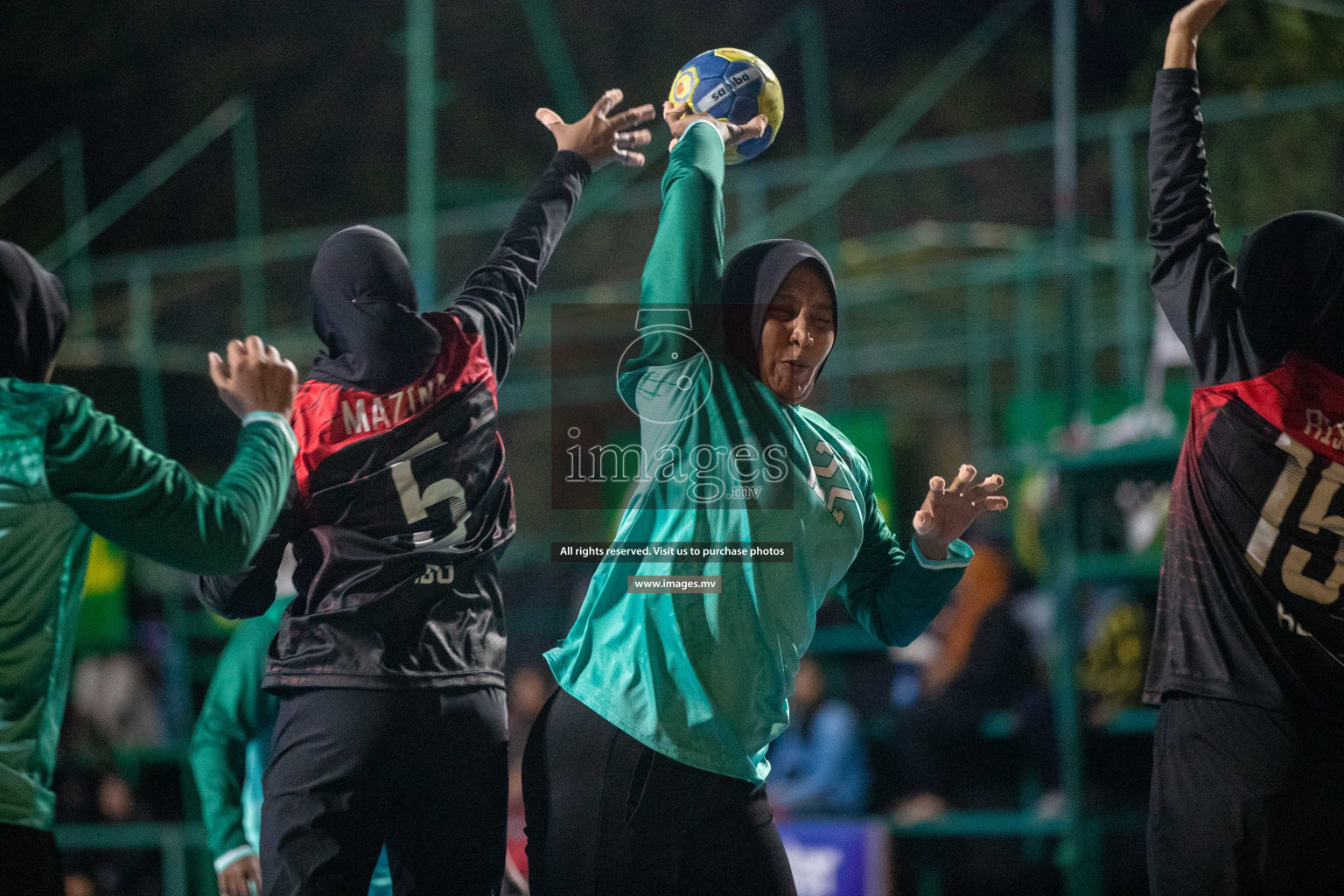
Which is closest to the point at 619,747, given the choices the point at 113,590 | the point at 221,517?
the point at 221,517

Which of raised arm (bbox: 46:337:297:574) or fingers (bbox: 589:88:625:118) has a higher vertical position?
fingers (bbox: 589:88:625:118)

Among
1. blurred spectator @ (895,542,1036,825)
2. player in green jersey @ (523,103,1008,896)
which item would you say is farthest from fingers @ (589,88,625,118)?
blurred spectator @ (895,542,1036,825)

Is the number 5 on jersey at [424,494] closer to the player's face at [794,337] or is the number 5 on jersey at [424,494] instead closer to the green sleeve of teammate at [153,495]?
the green sleeve of teammate at [153,495]

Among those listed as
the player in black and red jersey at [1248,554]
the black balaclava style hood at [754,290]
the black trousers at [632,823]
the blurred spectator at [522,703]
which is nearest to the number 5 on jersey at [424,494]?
the black trousers at [632,823]

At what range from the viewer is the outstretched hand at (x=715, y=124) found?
2633 mm

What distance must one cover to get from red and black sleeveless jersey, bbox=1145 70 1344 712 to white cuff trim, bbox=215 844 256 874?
1.91m

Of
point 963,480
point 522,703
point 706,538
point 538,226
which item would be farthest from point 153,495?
point 522,703

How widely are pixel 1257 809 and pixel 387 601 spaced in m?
1.58

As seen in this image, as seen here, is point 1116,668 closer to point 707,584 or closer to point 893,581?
point 893,581

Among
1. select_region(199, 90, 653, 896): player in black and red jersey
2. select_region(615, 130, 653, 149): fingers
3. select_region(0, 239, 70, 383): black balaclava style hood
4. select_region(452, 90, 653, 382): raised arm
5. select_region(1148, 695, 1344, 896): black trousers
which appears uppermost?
select_region(615, 130, 653, 149): fingers

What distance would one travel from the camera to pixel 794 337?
92.5 inches

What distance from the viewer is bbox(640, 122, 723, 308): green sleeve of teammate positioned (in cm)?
227

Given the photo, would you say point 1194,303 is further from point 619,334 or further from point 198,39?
point 198,39

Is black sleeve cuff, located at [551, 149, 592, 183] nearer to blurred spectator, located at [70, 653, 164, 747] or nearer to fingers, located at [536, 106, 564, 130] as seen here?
fingers, located at [536, 106, 564, 130]
